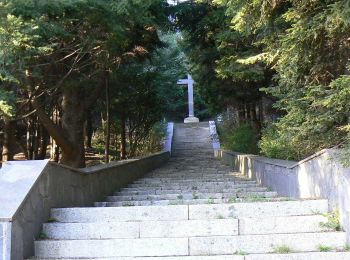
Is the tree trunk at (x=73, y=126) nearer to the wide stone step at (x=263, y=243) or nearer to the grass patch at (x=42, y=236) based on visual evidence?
the grass patch at (x=42, y=236)

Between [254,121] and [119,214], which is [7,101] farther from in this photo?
[254,121]

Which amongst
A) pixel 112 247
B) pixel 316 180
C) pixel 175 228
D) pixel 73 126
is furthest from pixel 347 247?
pixel 73 126

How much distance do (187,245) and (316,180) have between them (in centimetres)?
197

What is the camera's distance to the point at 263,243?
15.3 feet

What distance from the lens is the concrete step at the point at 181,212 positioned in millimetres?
5277

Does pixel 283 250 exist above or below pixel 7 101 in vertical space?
below

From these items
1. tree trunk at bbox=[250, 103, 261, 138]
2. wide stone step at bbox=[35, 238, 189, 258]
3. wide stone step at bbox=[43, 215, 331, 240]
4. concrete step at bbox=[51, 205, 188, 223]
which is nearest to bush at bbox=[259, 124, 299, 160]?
wide stone step at bbox=[43, 215, 331, 240]

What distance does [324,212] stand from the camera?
17.2 feet

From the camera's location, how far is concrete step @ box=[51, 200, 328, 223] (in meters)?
5.28

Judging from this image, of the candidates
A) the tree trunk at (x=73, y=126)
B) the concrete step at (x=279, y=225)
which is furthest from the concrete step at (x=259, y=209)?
the tree trunk at (x=73, y=126)

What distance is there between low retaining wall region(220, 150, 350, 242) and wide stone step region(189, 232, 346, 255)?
19cm

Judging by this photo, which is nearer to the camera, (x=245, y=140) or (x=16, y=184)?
(x=16, y=184)

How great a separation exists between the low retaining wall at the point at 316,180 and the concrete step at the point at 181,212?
279 millimetres

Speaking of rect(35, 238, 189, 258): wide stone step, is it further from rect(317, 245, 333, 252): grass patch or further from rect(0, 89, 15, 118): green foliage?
rect(0, 89, 15, 118): green foliage
